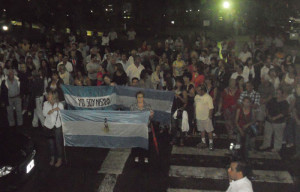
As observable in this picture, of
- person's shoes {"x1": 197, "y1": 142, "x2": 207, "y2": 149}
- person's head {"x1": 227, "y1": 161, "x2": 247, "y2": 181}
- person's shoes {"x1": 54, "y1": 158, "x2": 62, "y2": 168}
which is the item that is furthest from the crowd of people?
person's head {"x1": 227, "y1": 161, "x2": 247, "y2": 181}

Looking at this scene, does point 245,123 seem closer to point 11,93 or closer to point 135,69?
point 135,69

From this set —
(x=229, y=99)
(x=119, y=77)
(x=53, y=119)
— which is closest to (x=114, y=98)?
(x=119, y=77)

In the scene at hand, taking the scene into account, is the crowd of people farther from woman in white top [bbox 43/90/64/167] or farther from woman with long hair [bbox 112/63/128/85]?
woman in white top [bbox 43/90/64/167]

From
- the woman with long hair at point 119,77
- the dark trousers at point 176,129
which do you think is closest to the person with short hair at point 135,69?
the woman with long hair at point 119,77

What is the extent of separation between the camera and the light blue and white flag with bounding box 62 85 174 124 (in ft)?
36.6

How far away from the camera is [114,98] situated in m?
11.5

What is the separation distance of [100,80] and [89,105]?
1682 mm

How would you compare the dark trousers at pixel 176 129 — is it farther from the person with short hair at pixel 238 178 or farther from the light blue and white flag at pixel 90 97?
the person with short hair at pixel 238 178

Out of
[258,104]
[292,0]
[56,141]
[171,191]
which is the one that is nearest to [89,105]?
[56,141]

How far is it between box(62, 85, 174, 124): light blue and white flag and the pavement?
46.0 inches

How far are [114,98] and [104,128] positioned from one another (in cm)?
216

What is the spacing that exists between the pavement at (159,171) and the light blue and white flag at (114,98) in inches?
46.0

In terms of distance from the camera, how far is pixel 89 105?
36.7ft

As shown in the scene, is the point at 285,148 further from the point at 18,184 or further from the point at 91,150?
the point at 18,184
